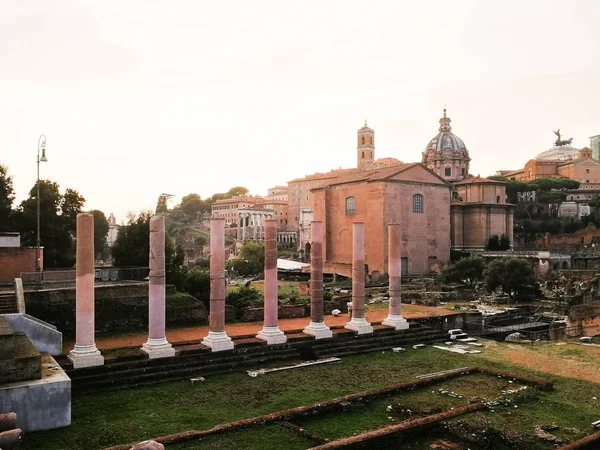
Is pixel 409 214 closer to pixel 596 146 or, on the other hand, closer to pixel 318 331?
pixel 318 331

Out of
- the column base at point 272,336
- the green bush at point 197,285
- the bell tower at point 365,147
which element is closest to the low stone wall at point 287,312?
the green bush at point 197,285

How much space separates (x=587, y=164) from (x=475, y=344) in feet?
256

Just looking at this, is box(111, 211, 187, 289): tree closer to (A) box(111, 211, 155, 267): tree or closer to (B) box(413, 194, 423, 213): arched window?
(A) box(111, 211, 155, 267): tree

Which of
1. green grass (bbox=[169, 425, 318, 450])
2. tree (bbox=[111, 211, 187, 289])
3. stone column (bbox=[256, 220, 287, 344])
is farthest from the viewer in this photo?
tree (bbox=[111, 211, 187, 289])

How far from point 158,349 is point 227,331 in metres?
5.05

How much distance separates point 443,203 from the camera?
5272cm

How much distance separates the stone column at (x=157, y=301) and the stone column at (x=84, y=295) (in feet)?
5.11

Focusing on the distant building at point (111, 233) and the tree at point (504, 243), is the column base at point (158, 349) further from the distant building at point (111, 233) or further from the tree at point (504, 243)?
the distant building at point (111, 233)

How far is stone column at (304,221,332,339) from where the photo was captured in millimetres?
18594

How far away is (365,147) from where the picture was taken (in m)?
94.4

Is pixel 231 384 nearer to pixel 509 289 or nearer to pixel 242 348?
pixel 242 348

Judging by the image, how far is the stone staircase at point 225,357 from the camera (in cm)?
1363

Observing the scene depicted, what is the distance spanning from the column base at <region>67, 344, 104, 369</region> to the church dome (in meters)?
58.8

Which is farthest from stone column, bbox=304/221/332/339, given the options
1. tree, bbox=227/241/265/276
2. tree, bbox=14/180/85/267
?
tree, bbox=227/241/265/276
